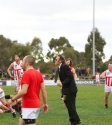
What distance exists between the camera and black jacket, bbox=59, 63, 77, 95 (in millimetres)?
11750

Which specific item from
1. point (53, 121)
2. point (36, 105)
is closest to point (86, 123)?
point (53, 121)

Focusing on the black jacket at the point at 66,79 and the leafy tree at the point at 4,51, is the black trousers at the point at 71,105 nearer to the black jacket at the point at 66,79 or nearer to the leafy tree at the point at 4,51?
the black jacket at the point at 66,79

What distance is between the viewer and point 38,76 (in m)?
7.93

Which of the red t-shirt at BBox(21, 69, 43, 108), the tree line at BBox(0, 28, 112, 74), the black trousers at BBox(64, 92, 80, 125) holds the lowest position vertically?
the black trousers at BBox(64, 92, 80, 125)

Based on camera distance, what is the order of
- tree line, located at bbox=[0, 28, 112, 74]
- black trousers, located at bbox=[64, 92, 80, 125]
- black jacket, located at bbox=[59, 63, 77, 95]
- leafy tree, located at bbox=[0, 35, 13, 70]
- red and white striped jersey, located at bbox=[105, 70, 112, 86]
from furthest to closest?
leafy tree, located at bbox=[0, 35, 13, 70] < tree line, located at bbox=[0, 28, 112, 74] < red and white striped jersey, located at bbox=[105, 70, 112, 86] < black trousers, located at bbox=[64, 92, 80, 125] < black jacket, located at bbox=[59, 63, 77, 95]

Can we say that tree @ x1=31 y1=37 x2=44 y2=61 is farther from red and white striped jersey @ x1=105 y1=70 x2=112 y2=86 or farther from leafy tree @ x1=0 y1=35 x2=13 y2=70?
red and white striped jersey @ x1=105 y1=70 x2=112 y2=86

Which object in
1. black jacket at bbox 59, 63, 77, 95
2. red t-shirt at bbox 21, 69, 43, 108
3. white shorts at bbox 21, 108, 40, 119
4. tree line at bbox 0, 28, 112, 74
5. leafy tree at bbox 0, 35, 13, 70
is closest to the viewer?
red t-shirt at bbox 21, 69, 43, 108

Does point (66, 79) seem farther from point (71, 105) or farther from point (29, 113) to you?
point (29, 113)

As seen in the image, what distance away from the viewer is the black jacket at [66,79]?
1175 cm

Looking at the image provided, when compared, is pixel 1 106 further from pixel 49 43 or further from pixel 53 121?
pixel 49 43

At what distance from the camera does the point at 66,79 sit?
11.7 metres

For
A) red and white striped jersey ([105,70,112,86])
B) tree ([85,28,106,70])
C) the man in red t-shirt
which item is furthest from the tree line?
the man in red t-shirt

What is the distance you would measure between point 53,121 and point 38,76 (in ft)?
17.8

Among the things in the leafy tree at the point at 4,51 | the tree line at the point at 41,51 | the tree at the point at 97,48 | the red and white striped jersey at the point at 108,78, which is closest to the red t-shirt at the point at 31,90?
the red and white striped jersey at the point at 108,78
